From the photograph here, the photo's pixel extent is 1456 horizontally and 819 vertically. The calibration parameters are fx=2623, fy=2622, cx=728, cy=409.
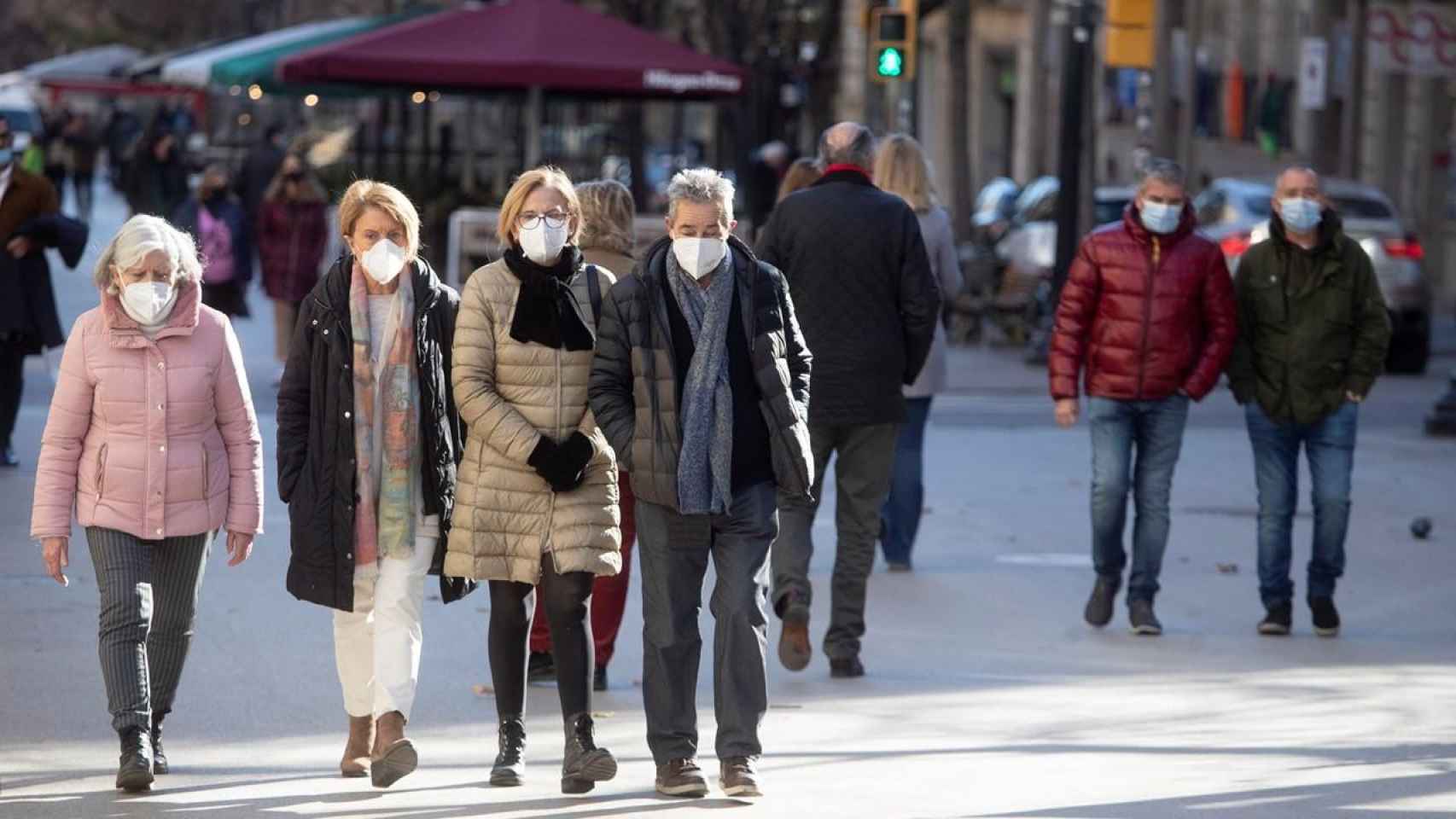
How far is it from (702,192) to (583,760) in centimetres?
156

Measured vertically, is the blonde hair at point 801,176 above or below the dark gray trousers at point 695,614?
above

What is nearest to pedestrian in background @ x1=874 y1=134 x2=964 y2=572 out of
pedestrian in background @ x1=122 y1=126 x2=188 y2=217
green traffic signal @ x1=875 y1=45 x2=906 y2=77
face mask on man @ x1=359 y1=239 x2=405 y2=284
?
face mask on man @ x1=359 y1=239 x2=405 y2=284

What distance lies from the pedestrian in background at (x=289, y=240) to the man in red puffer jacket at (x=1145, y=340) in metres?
9.88

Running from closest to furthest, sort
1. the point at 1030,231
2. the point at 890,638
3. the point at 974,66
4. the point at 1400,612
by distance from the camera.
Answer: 1. the point at 890,638
2. the point at 1400,612
3. the point at 1030,231
4. the point at 974,66

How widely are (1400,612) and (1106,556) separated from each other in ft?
4.84

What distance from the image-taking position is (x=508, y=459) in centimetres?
695

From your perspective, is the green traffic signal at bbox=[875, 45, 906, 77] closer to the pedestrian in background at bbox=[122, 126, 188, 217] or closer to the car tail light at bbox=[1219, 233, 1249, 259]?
the car tail light at bbox=[1219, 233, 1249, 259]

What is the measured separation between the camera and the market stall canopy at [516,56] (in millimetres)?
21859

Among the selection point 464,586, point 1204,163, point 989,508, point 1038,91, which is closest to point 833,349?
point 464,586

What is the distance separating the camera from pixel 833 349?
351 inches

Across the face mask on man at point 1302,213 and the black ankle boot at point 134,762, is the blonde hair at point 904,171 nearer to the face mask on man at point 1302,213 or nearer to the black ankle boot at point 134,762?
the face mask on man at point 1302,213

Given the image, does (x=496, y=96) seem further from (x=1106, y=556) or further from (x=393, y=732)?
(x=393, y=732)

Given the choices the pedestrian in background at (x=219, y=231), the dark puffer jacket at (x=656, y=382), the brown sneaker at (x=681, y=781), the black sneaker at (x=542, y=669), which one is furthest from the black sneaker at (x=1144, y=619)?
the pedestrian in background at (x=219, y=231)

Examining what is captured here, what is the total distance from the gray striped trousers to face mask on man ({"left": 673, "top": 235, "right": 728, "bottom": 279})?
4.88 ft
